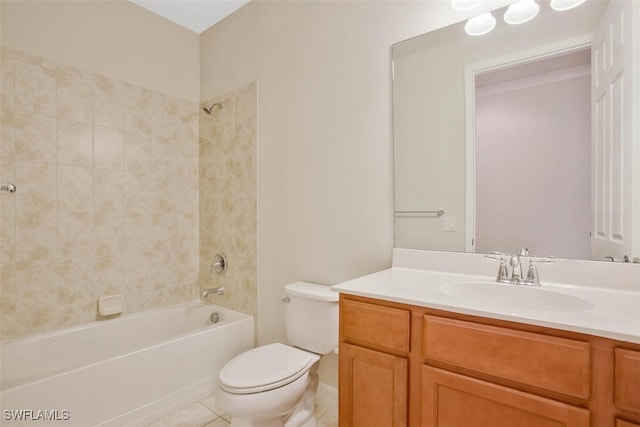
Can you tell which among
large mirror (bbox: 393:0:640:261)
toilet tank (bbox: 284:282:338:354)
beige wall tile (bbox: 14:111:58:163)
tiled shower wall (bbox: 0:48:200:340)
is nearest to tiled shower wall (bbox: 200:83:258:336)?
tiled shower wall (bbox: 0:48:200:340)

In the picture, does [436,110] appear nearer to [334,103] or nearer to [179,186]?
[334,103]

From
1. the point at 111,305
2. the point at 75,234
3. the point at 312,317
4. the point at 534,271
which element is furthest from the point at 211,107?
the point at 534,271

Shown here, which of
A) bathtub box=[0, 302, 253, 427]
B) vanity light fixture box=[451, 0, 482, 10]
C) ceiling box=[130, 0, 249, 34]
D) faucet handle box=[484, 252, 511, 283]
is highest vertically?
ceiling box=[130, 0, 249, 34]

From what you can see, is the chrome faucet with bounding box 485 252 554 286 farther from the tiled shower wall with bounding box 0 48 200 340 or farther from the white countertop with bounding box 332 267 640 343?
the tiled shower wall with bounding box 0 48 200 340

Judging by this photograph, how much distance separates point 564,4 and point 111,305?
2.95 meters

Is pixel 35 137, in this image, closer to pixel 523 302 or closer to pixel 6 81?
pixel 6 81

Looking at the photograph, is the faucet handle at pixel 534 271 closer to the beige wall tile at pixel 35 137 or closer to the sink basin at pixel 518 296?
the sink basin at pixel 518 296

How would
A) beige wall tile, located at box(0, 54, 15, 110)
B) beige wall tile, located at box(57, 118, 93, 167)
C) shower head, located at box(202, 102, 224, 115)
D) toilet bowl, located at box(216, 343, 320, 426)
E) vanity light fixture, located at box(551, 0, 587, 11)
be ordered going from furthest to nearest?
shower head, located at box(202, 102, 224, 115)
beige wall tile, located at box(57, 118, 93, 167)
beige wall tile, located at box(0, 54, 15, 110)
toilet bowl, located at box(216, 343, 320, 426)
vanity light fixture, located at box(551, 0, 587, 11)

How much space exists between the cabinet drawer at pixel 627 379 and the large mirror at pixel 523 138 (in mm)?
525

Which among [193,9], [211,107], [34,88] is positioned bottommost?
[34,88]

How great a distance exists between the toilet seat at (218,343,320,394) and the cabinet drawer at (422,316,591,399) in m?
0.70

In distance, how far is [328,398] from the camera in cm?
184

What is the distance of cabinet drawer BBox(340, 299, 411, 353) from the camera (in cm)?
110

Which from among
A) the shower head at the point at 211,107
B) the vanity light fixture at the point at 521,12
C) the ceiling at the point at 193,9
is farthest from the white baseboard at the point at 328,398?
the ceiling at the point at 193,9
